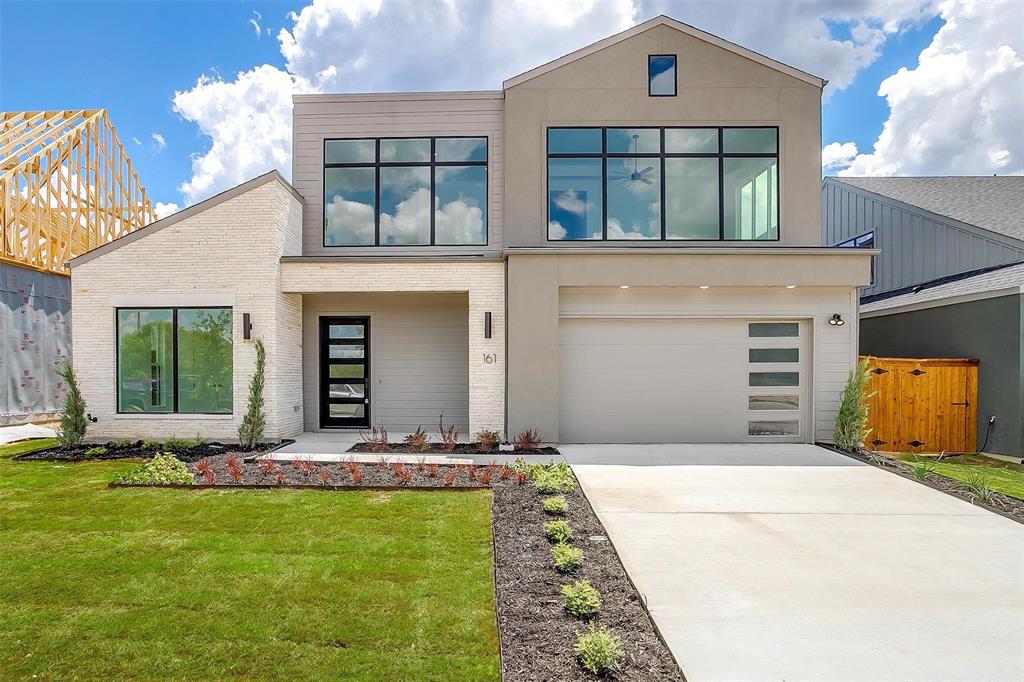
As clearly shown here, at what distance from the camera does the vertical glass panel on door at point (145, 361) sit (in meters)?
9.67

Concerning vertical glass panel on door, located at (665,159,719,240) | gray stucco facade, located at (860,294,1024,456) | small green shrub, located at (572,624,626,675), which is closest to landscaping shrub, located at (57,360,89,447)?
small green shrub, located at (572,624,626,675)

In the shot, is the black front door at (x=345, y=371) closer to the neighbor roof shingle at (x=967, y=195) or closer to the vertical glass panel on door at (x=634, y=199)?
the vertical glass panel on door at (x=634, y=199)

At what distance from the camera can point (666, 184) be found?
10484mm

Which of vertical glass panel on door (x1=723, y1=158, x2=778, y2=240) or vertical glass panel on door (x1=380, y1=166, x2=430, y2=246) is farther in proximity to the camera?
vertical glass panel on door (x1=380, y1=166, x2=430, y2=246)

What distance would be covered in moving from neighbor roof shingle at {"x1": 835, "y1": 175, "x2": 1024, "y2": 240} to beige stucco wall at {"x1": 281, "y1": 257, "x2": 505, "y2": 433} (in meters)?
11.2

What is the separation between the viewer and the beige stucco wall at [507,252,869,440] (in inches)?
365

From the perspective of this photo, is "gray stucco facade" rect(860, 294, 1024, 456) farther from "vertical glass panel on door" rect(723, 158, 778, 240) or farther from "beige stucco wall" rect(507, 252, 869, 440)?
"vertical glass panel on door" rect(723, 158, 778, 240)

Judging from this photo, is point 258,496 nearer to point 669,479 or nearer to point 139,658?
point 139,658

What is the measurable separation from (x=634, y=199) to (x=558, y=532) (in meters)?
7.72

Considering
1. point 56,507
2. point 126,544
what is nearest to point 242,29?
point 56,507

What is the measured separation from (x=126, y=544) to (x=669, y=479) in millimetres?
6039

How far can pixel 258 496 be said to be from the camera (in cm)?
609

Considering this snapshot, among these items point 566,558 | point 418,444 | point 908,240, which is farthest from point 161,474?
point 908,240

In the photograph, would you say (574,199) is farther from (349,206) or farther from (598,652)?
(598,652)
